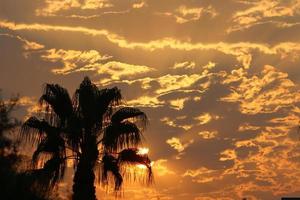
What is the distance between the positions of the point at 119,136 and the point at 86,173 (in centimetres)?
224

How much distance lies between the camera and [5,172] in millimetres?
23719

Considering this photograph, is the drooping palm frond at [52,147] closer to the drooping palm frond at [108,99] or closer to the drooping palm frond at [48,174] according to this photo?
the drooping palm frond at [48,174]

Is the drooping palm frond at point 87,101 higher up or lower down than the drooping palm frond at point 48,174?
higher up

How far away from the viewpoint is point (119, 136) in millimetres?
30031

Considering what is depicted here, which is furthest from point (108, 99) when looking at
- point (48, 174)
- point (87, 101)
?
point (48, 174)

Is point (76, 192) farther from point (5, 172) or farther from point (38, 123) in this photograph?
point (5, 172)

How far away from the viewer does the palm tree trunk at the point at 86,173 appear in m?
29.2

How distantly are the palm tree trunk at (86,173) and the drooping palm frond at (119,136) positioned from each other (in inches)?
24.4

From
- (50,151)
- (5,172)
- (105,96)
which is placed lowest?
(5,172)

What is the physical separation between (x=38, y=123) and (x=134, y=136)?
4.38 m

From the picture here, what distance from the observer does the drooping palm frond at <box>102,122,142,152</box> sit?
2997 cm

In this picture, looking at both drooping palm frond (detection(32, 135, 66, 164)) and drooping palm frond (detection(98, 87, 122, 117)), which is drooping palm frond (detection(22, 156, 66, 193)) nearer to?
drooping palm frond (detection(32, 135, 66, 164))

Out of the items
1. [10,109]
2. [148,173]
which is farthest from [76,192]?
[10,109]

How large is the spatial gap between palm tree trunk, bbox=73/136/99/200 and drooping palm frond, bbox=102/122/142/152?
62cm
